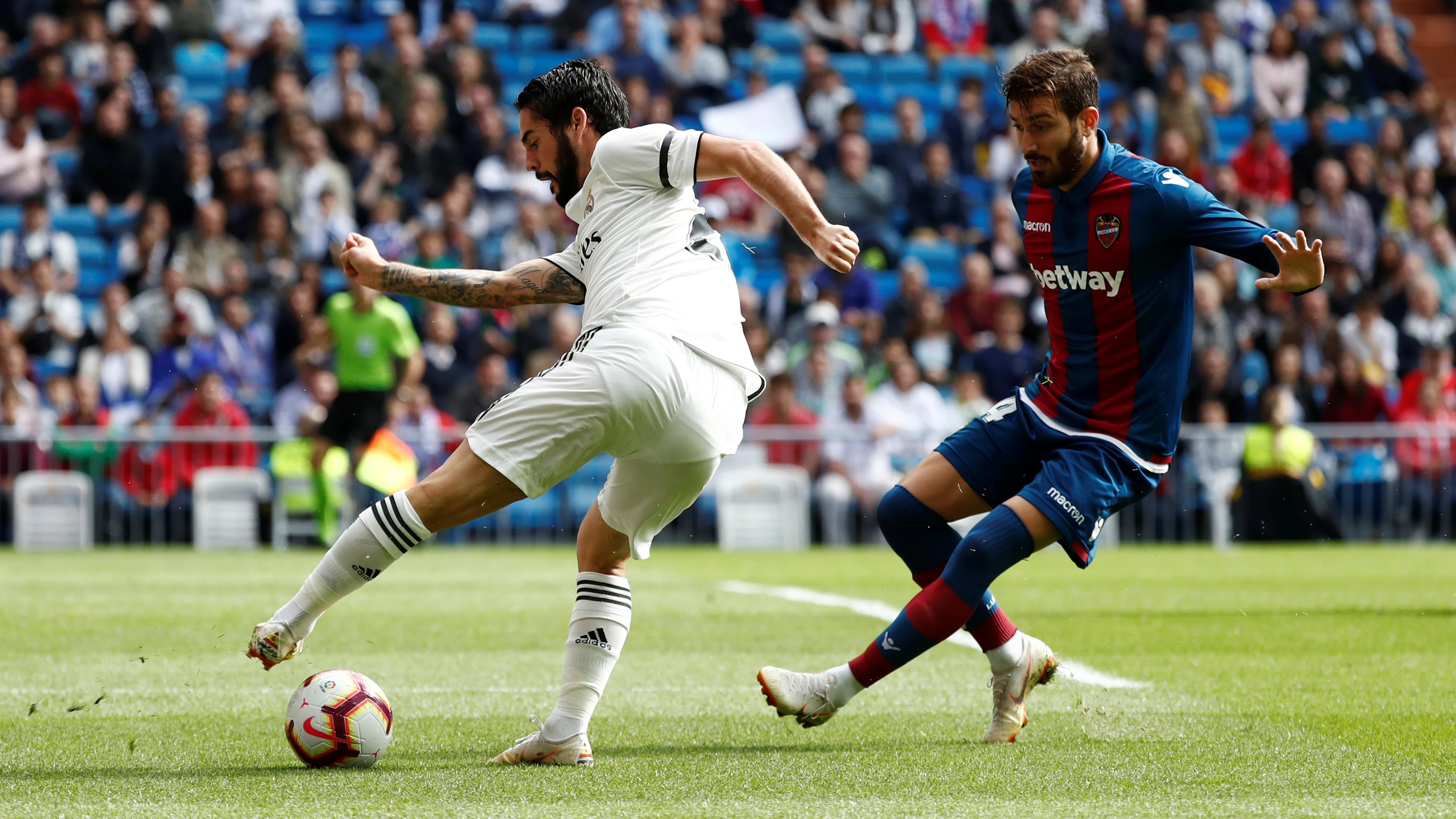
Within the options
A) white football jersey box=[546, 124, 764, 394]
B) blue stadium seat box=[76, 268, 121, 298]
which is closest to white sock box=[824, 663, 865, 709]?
white football jersey box=[546, 124, 764, 394]

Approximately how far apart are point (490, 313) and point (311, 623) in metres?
12.4

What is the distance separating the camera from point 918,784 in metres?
4.46

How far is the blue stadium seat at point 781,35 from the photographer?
2200 cm

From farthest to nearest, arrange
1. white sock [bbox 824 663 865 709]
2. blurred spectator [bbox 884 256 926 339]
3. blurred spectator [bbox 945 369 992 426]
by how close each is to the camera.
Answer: blurred spectator [bbox 884 256 926 339]
blurred spectator [bbox 945 369 992 426]
white sock [bbox 824 663 865 709]

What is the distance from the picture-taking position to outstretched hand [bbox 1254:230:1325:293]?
4988 mm

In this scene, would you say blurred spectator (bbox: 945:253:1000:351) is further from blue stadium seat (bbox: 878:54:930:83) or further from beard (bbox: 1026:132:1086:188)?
beard (bbox: 1026:132:1086:188)

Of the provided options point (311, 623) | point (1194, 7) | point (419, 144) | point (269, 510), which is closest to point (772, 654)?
point (311, 623)

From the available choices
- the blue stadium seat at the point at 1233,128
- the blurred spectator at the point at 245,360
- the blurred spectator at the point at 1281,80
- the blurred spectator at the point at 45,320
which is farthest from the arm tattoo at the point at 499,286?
the blurred spectator at the point at 1281,80

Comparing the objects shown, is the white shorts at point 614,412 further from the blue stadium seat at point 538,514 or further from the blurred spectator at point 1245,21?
the blurred spectator at point 1245,21

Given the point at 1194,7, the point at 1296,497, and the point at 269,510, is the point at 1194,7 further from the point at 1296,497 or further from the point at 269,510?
the point at 269,510

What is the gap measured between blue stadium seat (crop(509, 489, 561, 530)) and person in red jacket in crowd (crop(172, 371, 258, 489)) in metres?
2.48

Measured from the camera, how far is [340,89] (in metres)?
19.2

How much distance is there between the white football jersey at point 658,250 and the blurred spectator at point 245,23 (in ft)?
54.8

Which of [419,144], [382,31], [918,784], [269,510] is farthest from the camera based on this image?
[382,31]
